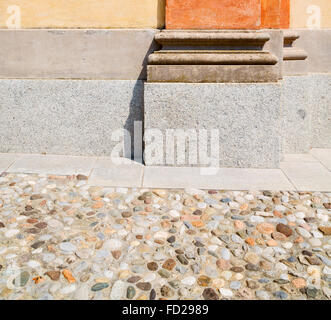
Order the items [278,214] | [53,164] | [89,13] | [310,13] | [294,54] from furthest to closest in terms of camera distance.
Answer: [310,13], [294,54], [89,13], [53,164], [278,214]

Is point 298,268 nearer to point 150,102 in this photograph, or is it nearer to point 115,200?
point 115,200

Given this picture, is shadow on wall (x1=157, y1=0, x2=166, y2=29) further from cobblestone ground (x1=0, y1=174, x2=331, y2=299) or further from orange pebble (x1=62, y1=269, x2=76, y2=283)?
orange pebble (x1=62, y1=269, x2=76, y2=283)

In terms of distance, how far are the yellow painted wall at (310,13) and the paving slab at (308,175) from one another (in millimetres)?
2135

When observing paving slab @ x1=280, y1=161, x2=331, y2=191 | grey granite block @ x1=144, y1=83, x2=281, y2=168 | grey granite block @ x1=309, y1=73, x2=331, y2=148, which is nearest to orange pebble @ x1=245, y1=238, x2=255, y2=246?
paving slab @ x1=280, y1=161, x2=331, y2=191

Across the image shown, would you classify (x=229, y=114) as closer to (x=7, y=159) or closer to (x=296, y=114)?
(x=296, y=114)

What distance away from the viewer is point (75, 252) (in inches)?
94.5

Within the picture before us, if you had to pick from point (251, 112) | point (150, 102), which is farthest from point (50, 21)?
point (251, 112)

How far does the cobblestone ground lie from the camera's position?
6.82 feet

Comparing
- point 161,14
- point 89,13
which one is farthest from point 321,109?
point 89,13

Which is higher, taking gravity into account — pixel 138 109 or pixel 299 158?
pixel 138 109

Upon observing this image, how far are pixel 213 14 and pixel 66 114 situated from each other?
84.6 inches

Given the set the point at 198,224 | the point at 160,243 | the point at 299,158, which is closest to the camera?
the point at 160,243

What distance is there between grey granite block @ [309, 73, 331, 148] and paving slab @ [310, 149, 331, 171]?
0.57 feet

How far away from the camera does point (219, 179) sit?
12.4 ft
